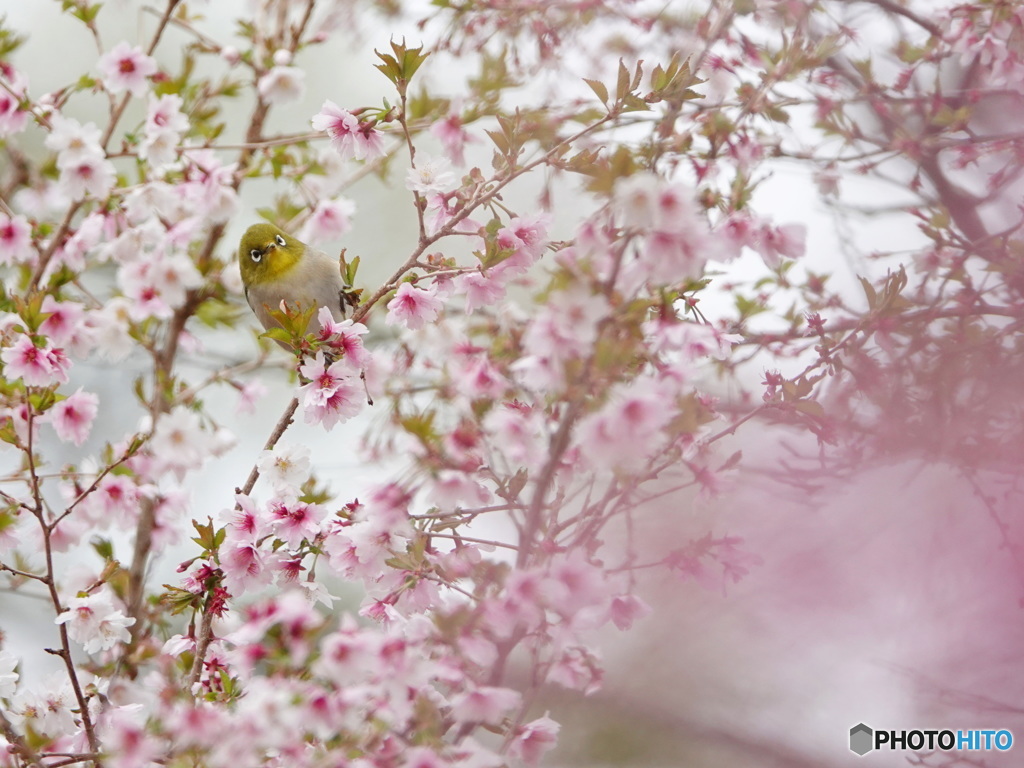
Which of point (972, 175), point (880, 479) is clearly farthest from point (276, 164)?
point (972, 175)

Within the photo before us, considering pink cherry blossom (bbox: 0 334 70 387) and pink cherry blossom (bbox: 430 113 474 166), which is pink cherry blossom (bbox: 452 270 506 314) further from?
pink cherry blossom (bbox: 0 334 70 387)

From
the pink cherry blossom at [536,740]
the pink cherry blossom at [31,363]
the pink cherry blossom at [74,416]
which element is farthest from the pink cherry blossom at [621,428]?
the pink cherry blossom at [74,416]

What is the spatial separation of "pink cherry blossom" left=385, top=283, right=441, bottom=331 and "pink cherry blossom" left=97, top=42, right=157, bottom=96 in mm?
1016

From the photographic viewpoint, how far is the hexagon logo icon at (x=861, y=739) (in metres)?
1.54

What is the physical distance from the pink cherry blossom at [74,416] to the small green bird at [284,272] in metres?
0.47

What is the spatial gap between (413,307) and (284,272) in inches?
34.3

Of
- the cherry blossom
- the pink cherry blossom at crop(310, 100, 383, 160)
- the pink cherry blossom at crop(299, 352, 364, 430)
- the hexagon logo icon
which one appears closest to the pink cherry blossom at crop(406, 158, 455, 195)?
the pink cherry blossom at crop(310, 100, 383, 160)

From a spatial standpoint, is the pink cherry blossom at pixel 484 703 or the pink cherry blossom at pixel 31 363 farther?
the pink cherry blossom at pixel 31 363

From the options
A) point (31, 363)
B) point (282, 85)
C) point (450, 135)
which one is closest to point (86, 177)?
point (31, 363)

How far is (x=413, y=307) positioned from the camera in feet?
4.96

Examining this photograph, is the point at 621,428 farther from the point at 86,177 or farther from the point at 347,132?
the point at 86,177

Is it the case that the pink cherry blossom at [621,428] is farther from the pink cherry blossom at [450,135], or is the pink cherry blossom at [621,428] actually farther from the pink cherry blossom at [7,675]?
the pink cherry blossom at [7,675]

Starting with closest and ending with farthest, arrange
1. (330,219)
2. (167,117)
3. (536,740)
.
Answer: (536,740) → (167,117) → (330,219)
